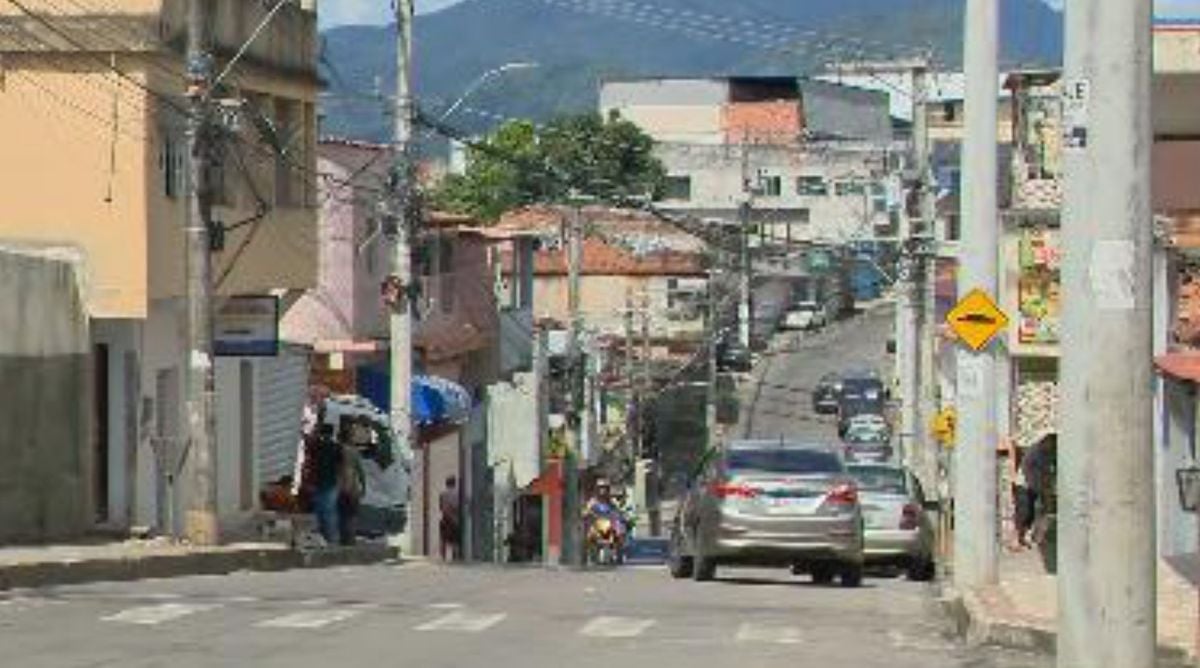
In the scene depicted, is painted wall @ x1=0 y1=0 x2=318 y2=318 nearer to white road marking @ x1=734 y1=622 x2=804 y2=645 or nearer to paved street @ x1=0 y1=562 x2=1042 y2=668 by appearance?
paved street @ x1=0 y1=562 x2=1042 y2=668

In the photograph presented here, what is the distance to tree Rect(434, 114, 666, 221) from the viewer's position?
312 ft

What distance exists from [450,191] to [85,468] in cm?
6738

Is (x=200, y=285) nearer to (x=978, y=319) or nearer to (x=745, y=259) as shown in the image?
(x=978, y=319)

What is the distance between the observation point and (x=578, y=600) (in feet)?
78.0

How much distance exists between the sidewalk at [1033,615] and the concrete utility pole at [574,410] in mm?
27293

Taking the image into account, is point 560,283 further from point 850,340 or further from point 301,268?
point 301,268

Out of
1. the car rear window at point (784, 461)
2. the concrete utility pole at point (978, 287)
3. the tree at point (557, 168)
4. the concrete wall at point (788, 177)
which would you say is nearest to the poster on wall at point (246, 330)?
the car rear window at point (784, 461)

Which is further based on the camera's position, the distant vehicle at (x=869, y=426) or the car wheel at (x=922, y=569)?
the distant vehicle at (x=869, y=426)

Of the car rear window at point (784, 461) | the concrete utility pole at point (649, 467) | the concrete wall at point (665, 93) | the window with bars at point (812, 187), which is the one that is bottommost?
the concrete utility pole at point (649, 467)

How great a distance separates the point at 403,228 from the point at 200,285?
10.9 metres

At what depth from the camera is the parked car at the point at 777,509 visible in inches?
1097

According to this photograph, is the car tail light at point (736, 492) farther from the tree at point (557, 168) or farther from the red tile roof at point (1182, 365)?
the tree at point (557, 168)

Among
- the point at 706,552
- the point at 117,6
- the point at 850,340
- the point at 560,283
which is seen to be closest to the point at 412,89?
the point at 117,6

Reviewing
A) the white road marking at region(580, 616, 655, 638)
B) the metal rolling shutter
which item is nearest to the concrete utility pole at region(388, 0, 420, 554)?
the metal rolling shutter
